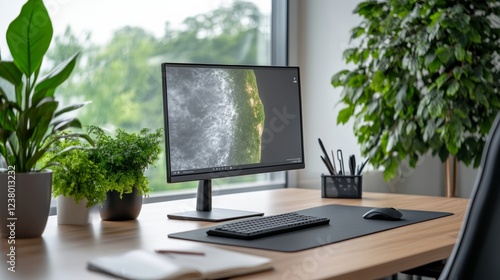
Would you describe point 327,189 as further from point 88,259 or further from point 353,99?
point 88,259

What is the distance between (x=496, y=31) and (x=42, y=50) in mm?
2055

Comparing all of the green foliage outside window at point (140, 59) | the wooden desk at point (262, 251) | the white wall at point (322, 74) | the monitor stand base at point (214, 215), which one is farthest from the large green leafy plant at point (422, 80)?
the monitor stand base at point (214, 215)

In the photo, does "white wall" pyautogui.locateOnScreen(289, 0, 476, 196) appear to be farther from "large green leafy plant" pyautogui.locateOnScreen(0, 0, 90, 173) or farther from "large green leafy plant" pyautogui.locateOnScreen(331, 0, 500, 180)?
"large green leafy plant" pyautogui.locateOnScreen(0, 0, 90, 173)

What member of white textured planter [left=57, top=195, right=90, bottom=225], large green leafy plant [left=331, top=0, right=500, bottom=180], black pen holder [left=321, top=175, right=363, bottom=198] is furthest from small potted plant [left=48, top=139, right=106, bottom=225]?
large green leafy plant [left=331, top=0, right=500, bottom=180]

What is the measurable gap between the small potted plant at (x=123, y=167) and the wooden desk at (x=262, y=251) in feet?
0.15

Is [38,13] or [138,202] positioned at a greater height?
[38,13]

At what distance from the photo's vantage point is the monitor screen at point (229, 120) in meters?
1.98

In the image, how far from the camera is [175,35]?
3.06 m

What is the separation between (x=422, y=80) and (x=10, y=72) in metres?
1.95

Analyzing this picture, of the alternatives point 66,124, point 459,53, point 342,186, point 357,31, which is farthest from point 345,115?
point 66,124

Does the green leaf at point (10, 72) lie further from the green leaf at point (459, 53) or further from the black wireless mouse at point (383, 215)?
the green leaf at point (459, 53)

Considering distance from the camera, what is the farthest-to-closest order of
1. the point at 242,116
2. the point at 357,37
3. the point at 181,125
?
the point at 357,37
the point at 242,116
the point at 181,125

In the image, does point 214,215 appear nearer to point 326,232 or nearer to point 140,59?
point 326,232

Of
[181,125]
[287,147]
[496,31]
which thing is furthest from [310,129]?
[181,125]
